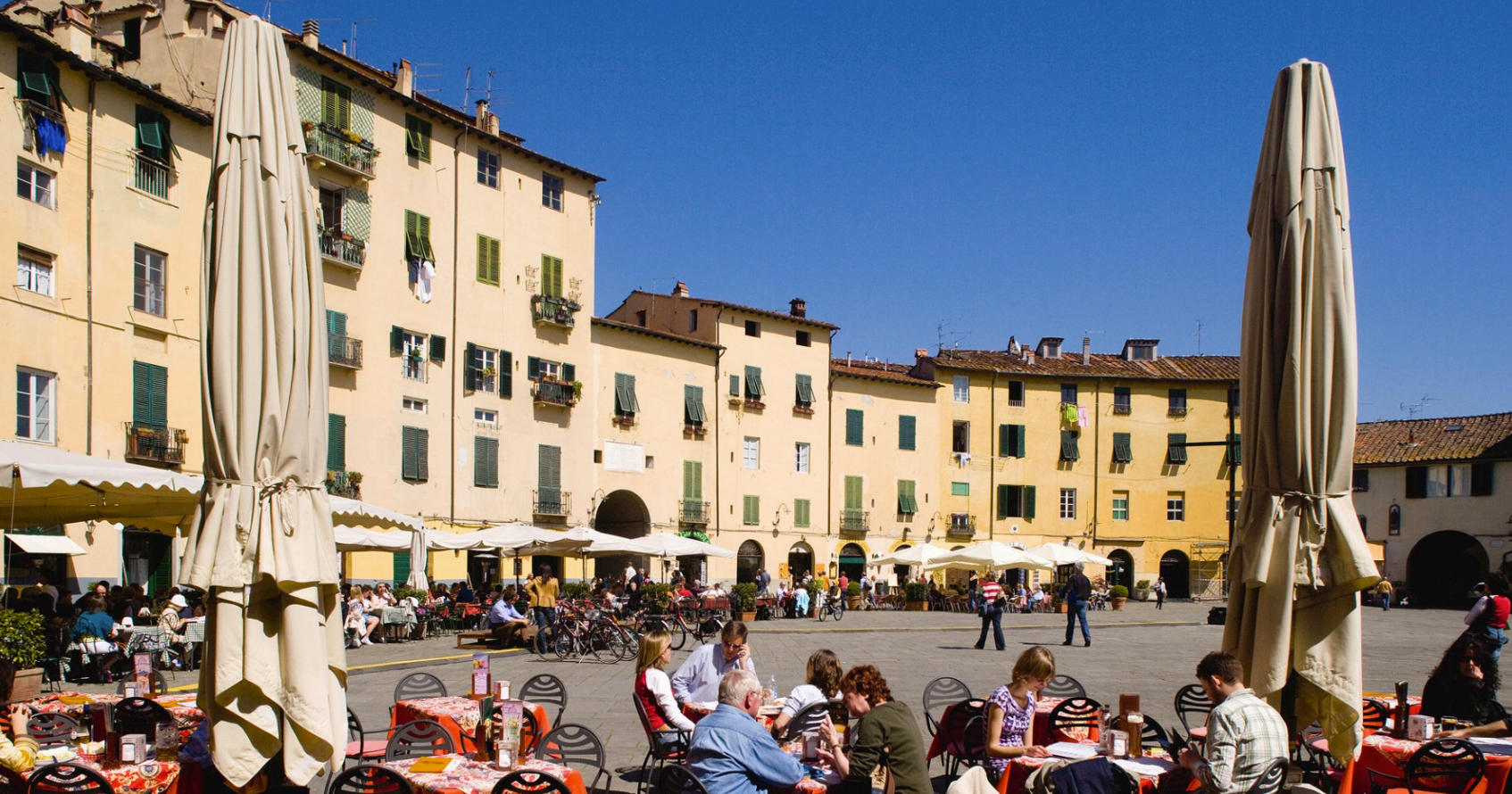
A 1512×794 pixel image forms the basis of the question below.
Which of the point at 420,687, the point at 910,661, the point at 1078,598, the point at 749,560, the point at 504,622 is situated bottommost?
the point at 749,560

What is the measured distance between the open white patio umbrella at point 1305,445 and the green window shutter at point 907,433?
141 ft

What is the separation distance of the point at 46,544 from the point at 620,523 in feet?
70.1

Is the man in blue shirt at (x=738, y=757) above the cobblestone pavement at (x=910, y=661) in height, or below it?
above

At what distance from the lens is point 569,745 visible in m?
7.27

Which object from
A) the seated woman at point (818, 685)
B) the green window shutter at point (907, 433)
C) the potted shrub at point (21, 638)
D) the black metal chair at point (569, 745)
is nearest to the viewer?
the black metal chair at point (569, 745)

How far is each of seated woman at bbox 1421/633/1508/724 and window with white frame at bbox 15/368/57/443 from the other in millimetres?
22826

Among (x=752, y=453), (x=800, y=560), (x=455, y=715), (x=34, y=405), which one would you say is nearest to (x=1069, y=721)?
(x=455, y=715)

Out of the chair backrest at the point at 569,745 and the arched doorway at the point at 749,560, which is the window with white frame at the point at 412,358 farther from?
the chair backrest at the point at 569,745

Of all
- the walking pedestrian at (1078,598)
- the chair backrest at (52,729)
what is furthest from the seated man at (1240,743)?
the walking pedestrian at (1078,598)

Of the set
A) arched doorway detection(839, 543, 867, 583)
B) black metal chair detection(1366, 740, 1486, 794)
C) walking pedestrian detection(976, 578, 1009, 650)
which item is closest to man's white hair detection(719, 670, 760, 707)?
black metal chair detection(1366, 740, 1486, 794)

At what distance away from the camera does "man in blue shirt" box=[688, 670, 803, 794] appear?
6.27 metres

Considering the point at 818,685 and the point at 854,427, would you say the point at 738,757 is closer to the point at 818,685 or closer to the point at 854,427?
the point at 818,685

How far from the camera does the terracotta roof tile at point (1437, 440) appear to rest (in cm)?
5138

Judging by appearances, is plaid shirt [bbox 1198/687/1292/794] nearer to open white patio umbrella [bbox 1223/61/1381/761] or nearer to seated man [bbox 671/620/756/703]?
open white patio umbrella [bbox 1223/61/1381/761]
